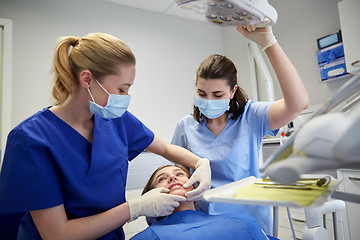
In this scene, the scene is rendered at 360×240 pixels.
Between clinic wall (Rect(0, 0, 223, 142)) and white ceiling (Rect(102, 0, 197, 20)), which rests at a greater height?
white ceiling (Rect(102, 0, 197, 20))

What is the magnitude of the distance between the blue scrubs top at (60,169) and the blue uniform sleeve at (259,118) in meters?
0.67

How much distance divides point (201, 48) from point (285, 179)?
3.65 meters

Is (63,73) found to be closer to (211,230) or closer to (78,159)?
(78,159)

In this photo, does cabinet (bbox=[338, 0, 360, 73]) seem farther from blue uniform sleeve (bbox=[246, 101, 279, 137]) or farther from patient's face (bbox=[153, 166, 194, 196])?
patient's face (bbox=[153, 166, 194, 196])

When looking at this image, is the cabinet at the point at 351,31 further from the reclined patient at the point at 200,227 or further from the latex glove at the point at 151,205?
the latex glove at the point at 151,205

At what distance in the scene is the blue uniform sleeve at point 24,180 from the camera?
867mm

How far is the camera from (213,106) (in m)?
1.34

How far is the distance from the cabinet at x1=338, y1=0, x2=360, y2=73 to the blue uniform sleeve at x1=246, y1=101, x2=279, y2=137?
1211 mm

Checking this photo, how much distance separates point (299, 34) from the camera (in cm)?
290

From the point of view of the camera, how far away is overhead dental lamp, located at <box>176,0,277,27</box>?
71 cm

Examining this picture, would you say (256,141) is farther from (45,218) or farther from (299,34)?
(299,34)

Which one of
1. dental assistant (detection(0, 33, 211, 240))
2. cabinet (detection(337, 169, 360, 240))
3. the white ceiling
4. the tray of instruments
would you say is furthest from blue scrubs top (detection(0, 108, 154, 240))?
the white ceiling

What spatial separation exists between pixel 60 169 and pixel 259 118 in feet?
3.11

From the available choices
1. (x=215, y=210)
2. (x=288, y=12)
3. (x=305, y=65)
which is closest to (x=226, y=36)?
(x=288, y=12)
